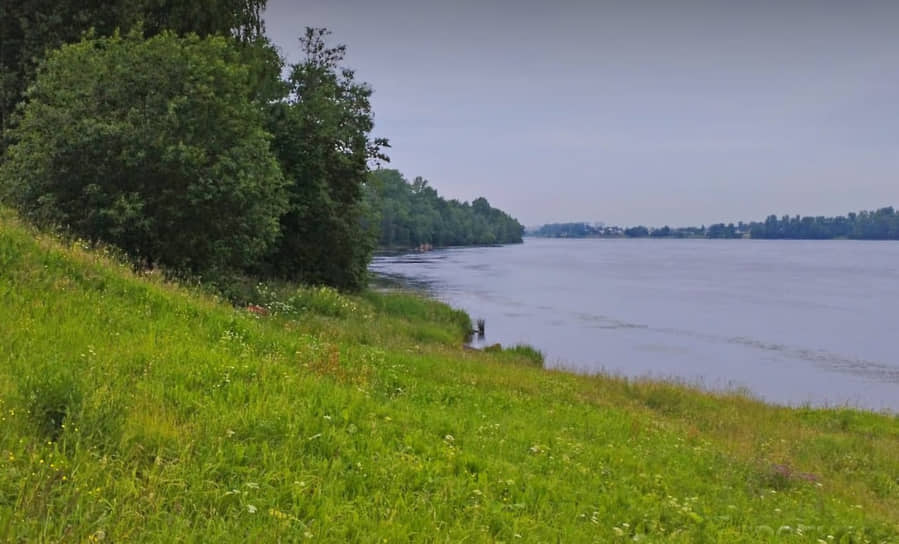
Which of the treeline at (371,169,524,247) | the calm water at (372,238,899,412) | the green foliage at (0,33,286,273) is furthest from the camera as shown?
the treeline at (371,169,524,247)

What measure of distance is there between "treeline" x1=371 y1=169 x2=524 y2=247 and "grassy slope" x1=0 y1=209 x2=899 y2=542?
108140mm

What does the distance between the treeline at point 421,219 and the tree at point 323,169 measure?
284 ft

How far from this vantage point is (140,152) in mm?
15281

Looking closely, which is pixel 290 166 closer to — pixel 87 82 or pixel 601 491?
pixel 87 82

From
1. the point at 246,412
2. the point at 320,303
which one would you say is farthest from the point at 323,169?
the point at 246,412

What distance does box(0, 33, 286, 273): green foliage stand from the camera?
15.5 meters

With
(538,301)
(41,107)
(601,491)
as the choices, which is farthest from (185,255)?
(538,301)

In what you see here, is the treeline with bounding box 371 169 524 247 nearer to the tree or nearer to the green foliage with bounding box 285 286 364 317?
the tree

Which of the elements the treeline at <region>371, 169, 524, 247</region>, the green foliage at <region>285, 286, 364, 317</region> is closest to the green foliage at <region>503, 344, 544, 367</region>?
the green foliage at <region>285, 286, 364, 317</region>

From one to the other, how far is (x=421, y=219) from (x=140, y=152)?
12770 cm

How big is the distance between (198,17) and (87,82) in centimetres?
958

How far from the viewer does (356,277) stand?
29.8 metres

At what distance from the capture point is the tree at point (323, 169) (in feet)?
87.4

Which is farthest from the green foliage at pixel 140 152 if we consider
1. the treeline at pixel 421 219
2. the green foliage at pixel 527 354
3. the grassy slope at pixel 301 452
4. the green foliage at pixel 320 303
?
the treeline at pixel 421 219
